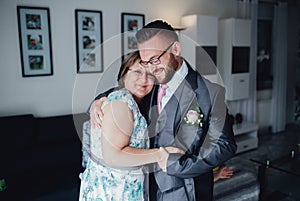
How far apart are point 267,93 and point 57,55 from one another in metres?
3.12

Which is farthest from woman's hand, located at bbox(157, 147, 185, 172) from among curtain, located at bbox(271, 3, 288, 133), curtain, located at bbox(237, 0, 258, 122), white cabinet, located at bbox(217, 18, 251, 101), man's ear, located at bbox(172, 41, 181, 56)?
curtain, located at bbox(271, 3, 288, 133)

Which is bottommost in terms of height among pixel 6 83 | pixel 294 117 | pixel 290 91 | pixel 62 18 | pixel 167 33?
pixel 294 117

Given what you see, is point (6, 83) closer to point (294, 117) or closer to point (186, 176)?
point (186, 176)

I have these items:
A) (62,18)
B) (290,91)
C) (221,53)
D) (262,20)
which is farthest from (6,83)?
(290,91)

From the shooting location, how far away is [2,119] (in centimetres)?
224

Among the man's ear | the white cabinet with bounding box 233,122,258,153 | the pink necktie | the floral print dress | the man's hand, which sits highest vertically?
the man's ear

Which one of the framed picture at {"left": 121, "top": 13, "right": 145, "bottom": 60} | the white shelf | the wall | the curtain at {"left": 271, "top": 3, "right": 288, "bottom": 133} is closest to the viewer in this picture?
the wall

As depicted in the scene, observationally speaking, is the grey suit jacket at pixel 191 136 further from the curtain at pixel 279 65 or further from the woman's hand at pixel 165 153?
the curtain at pixel 279 65

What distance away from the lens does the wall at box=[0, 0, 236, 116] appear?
2.38 m

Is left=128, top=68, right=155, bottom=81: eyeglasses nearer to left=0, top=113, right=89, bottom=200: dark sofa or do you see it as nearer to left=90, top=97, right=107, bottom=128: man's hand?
left=90, top=97, right=107, bottom=128: man's hand

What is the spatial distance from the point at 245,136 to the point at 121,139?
2.98 metres

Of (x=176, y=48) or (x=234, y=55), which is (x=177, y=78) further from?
(x=234, y=55)

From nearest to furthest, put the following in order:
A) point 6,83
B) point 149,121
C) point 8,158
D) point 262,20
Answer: point 149,121 → point 8,158 → point 6,83 → point 262,20

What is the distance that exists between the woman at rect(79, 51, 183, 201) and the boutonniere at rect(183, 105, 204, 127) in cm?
10
